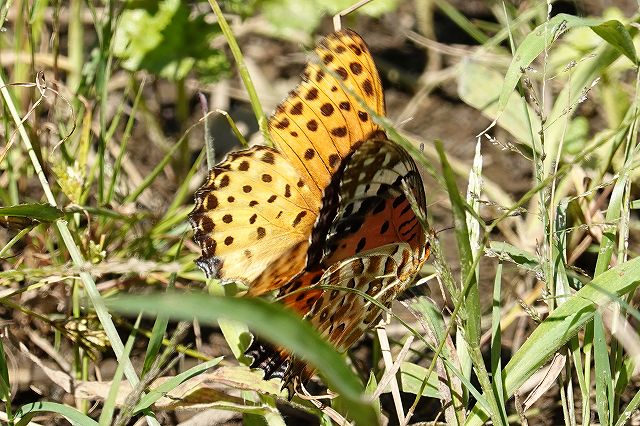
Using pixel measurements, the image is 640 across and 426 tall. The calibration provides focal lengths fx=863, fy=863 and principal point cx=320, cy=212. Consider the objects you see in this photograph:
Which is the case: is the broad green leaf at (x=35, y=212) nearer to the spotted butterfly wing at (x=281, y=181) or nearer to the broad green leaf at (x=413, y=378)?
the spotted butterfly wing at (x=281, y=181)

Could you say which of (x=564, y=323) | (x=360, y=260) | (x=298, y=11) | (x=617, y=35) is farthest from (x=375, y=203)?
(x=298, y=11)

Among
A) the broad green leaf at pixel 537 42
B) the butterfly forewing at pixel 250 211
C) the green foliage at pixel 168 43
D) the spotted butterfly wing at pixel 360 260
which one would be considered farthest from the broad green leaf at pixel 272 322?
the green foliage at pixel 168 43

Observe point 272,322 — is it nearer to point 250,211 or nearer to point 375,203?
point 375,203

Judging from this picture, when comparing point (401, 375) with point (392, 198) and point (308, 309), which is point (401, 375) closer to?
point (308, 309)

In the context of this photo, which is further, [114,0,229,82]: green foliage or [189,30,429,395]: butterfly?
[114,0,229,82]: green foliage

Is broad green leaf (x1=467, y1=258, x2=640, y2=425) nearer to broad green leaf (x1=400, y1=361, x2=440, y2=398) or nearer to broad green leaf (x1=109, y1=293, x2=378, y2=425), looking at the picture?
broad green leaf (x1=400, y1=361, x2=440, y2=398)

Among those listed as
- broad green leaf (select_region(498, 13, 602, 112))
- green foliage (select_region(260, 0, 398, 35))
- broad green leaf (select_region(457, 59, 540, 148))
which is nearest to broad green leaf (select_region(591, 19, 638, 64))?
broad green leaf (select_region(498, 13, 602, 112))

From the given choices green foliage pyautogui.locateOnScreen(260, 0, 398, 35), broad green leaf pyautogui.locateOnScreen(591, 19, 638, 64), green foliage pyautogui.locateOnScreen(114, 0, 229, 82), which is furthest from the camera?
green foliage pyautogui.locateOnScreen(260, 0, 398, 35)
